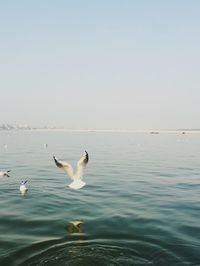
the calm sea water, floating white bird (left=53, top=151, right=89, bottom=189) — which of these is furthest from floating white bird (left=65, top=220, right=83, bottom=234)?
floating white bird (left=53, top=151, right=89, bottom=189)

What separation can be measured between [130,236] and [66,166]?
4.17 m

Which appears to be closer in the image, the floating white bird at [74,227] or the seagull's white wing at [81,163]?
the seagull's white wing at [81,163]

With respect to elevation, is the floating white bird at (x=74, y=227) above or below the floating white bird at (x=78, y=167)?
below

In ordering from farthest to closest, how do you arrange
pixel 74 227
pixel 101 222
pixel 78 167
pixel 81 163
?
pixel 101 222, pixel 74 227, pixel 78 167, pixel 81 163

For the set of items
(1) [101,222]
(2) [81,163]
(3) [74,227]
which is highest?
(2) [81,163]

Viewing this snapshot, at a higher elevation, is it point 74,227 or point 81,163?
point 81,163

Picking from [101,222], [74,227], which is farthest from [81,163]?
[101,222]

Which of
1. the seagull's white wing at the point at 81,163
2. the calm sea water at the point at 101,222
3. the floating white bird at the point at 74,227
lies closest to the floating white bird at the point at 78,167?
the seagull's white wing at the point at 81,163

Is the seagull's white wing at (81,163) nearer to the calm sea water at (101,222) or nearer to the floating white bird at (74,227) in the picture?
the calm sea water at (101,222)

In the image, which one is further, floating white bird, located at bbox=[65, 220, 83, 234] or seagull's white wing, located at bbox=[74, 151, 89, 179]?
floating white bird, located at bbox=[65, 220, 83, 234]

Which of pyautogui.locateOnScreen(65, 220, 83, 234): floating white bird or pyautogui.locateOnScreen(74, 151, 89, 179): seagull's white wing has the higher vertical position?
pyautogui.locateOnScreen(74, 151, 89, 179): seagull's white wing

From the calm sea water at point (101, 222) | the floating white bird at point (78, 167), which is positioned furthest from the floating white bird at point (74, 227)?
the floating white bird at point (78, 167)

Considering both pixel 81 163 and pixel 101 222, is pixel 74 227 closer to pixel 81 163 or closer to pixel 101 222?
pixel 101 222

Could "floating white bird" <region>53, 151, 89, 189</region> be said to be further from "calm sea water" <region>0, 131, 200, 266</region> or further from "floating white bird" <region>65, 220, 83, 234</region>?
"floating white bird" <region>65, 220, 83, 234</region>
